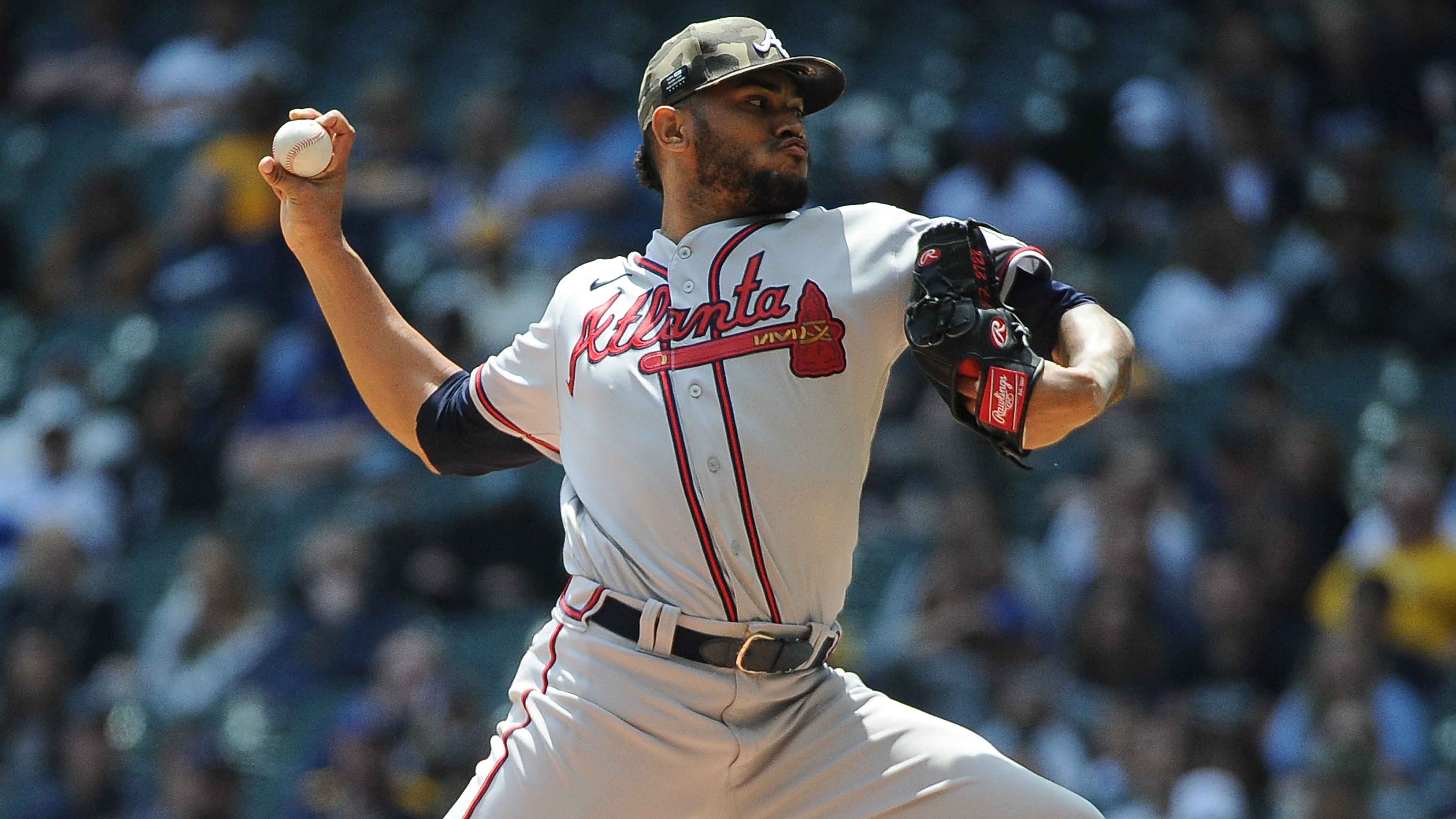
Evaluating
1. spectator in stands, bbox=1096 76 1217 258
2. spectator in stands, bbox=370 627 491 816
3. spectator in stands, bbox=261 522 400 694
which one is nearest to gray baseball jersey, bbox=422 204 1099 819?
spectator in stands, bbox=370 627 491 816

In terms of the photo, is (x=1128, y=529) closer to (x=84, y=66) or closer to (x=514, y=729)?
(x=514, y=729)

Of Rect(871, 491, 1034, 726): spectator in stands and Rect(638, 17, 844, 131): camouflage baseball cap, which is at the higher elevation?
Rect(638, 17, 844, 131): camouflage baseball cap

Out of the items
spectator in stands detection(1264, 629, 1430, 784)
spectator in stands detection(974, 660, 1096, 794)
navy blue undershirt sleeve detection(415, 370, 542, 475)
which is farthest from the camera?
spectator in stands detection(974, 660, 1096, 794)

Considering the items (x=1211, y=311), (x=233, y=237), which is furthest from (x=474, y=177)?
(x=1211, y=311)

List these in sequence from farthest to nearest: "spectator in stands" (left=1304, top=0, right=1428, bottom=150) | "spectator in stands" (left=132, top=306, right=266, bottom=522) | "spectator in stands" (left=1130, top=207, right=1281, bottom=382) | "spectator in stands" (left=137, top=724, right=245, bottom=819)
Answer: "spectator in stands" (left=132, top=306, right=266, bottom=522)
"spectator in stands" (left=1304, top=0, right=1428, bottom=150)
"spectator in stands" (left=1130, top=207, right=1281, bottom=382)
"spectator in stands" (left=137, top=724, right=245, bottom=819)

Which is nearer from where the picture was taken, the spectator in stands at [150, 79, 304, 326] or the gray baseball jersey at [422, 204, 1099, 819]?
the gray baseball jersey at [422, 204, 1099, 819]

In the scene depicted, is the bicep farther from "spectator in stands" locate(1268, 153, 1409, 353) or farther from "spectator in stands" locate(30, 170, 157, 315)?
"spectator in stands" locate(30, 170, 157, 315)
